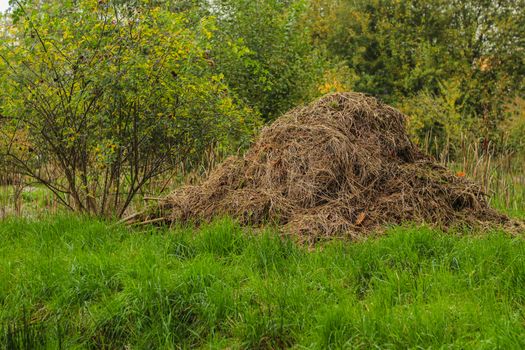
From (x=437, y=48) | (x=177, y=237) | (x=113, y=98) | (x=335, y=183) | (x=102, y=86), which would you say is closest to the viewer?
(x=177, y=237)

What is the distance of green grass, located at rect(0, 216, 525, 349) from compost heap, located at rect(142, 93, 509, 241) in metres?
0.80

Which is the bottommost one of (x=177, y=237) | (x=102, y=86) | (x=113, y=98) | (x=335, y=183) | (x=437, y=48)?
(x=177, y=237)

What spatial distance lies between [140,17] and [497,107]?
20.5 m

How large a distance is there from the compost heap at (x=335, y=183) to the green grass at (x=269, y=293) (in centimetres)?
80

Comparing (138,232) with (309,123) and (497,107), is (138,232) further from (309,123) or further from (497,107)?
(497,107)

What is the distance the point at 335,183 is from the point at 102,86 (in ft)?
9.67

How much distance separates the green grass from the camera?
3.62m

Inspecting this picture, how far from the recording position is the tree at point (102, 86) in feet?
22.5

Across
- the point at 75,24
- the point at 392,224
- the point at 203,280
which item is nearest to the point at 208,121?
the point at 75,24

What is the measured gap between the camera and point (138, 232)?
6426 mm

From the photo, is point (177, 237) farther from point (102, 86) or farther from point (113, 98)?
point (113, 98)

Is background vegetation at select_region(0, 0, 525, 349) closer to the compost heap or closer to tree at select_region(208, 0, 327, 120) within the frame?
tree at select_region(208, 0, 327, 120)

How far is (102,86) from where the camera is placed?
686 centimetres

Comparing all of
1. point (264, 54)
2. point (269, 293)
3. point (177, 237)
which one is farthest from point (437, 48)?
point (269, 293)
